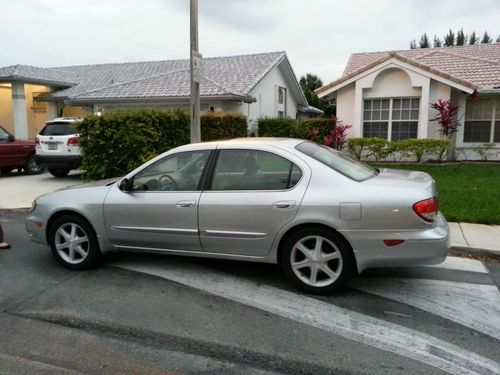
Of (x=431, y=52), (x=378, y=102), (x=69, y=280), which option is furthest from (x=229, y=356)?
(x=431, y=52)

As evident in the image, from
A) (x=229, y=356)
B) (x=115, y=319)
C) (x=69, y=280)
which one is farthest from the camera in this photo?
(x=69, y=280)

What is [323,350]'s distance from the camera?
→ 11.1 feet

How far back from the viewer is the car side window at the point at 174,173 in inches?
192

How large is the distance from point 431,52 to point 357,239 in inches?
678

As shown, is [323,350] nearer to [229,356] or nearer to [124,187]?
[229,356]

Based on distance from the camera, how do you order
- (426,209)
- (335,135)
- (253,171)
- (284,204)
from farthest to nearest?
(335,135) → (253,171) → (284,204) → (426,209)

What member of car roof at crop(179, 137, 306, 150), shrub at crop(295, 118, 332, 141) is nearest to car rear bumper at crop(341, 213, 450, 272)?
car roof at crop(179, 137, 306, 150)

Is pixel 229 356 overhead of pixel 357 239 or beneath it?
beneath

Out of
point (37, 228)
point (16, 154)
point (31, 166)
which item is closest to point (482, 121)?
point (37, 228)

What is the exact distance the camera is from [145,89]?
18.5 meters

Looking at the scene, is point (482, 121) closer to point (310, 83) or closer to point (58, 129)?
point (58, 129)

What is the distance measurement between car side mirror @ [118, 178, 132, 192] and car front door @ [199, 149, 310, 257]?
908mm

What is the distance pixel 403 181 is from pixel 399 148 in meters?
10.6

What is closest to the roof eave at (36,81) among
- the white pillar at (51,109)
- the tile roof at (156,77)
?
the tile roof at (156,77)
